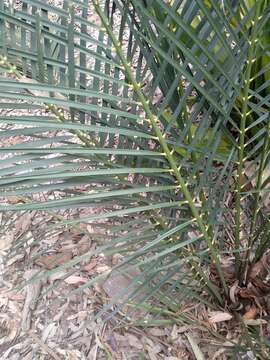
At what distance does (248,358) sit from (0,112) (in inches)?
45.7

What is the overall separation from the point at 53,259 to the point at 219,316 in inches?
18.8

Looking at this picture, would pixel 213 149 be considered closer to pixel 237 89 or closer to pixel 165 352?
pixel 237 89

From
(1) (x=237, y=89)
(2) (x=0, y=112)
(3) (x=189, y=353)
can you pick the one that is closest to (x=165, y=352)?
(3) (x=189, y=353)

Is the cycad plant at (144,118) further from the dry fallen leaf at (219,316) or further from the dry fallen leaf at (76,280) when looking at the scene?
the dry fallen leaf at (76,280)

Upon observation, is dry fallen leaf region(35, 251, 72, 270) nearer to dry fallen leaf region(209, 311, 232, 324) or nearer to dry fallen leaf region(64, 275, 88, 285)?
dry fallen leaf region(64, 275, 88, 285)

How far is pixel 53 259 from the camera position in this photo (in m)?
1.32

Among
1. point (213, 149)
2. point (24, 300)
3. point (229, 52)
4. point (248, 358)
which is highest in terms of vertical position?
point (229, 52)

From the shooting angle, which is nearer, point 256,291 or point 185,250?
point 185,250

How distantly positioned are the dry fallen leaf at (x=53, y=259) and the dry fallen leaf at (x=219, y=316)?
430 mm

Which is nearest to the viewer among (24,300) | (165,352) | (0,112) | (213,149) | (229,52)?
(229,52)

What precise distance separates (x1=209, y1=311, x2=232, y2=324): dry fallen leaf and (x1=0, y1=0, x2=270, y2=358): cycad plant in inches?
0.6

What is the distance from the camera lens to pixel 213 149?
0.70 meters

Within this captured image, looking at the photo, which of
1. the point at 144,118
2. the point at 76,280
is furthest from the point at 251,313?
the point at 144,118

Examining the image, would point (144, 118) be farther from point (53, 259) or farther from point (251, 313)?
point (53, 259)
